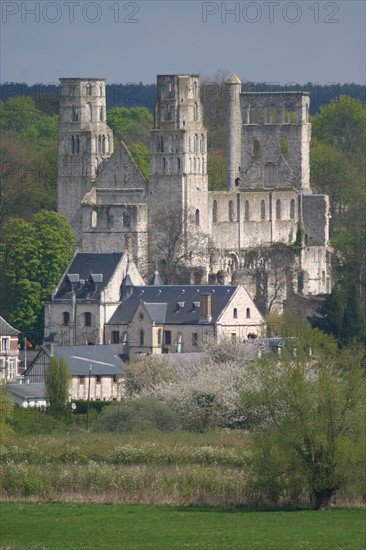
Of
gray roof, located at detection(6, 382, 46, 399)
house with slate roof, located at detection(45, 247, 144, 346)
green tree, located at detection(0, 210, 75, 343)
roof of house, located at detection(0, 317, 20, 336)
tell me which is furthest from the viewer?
green tree, located at detection(0, 210, 75, 343)

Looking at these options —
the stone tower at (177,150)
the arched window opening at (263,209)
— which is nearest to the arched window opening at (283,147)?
the arched window opening at (263,209)

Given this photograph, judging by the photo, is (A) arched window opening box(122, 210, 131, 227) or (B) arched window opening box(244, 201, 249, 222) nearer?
(A) arched window opening box(122, 210, 131, 227)

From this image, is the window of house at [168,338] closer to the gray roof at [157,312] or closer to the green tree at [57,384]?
the gray roof at [157,312]

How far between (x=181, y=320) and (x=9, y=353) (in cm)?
573

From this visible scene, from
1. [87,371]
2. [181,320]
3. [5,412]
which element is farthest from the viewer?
[181,320]

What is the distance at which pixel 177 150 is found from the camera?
10450 centimetres

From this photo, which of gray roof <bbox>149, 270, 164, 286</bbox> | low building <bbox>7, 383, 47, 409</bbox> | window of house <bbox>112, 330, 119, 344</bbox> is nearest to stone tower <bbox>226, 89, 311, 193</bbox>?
gray roof <bbox>149, 270, 164, 286</bbox>

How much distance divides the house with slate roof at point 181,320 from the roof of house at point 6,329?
336 cm

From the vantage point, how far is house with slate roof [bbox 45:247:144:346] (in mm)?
95500

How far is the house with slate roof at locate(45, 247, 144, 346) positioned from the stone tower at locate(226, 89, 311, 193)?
1868 centimetres

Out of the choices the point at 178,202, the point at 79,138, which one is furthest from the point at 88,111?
the point at 178,202

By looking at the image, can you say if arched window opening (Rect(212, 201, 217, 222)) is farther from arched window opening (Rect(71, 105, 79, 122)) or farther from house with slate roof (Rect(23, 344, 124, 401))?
house with slate roof (Rect(23, 344, 124, 401))

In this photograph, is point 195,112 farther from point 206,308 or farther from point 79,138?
point 206,308

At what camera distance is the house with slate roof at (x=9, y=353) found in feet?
301
